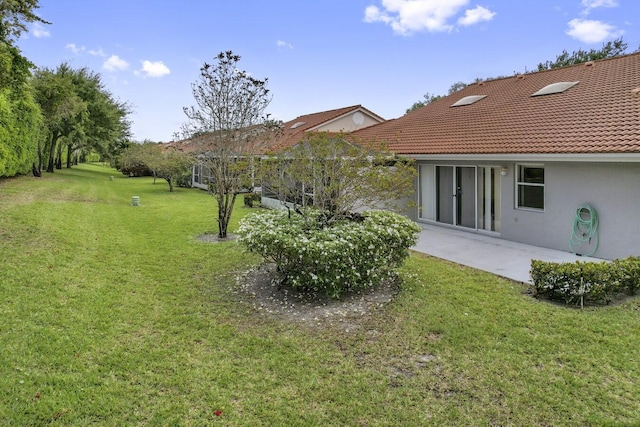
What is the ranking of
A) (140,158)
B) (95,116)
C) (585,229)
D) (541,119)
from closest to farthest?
1. (585,229)
2. (541,119)
3. (140,158)
4. (95,116)

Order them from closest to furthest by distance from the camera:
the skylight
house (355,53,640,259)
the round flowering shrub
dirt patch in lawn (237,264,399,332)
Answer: dirt patch in lawn (237,264,399,332)
the round flowering shrub
house (355,53,640,259)
the skylight

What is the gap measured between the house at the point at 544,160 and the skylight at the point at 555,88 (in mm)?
28

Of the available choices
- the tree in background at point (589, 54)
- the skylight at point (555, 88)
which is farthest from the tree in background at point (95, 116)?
the skylight at point (555, 88)

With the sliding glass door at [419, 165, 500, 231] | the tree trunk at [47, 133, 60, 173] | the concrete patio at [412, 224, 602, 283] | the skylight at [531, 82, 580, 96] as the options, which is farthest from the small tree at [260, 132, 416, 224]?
the tree trunk at [47, 133, 60, 173]

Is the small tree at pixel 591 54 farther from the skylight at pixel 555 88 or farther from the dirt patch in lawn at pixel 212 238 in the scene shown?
the dirt patch in lawn at pixel 212 238

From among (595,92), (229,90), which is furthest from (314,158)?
(595,92)

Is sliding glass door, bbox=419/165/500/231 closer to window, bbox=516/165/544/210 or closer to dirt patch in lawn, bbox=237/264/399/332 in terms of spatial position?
window, bbox=516/165/544/210

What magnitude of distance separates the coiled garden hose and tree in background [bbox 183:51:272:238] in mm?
8602

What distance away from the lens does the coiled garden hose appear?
9.82m

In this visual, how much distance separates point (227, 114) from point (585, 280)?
9.97 meters

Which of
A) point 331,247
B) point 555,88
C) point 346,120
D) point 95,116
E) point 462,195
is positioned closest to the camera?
point 331,247

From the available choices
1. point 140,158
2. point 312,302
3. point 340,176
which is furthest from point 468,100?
point 140,158

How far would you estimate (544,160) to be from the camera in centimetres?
1055

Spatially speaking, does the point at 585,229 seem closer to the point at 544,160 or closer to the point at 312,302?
the point at 544,160
